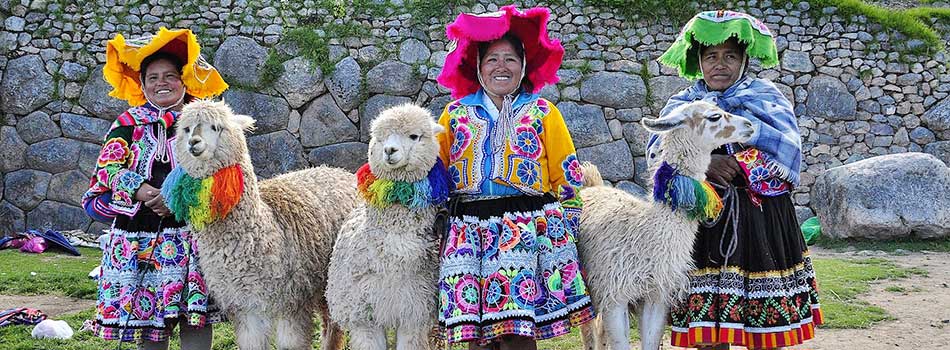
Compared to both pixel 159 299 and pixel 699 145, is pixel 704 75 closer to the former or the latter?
pixel 699 145

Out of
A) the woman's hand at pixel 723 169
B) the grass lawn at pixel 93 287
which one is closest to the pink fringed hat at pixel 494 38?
the woman's hand at pixel 723 169

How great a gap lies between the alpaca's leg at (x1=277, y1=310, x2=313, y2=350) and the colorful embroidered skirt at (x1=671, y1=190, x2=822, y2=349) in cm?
151

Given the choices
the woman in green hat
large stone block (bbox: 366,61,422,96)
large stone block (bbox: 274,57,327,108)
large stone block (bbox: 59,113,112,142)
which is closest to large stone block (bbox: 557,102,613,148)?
large stone block (bbox: 366,61,422,96)

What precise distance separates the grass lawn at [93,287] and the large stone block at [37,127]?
1811mm

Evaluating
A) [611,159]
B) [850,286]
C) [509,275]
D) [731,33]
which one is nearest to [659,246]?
[509,275]

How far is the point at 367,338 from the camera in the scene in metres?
2.88

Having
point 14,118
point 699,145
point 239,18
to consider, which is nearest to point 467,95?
point 699,145

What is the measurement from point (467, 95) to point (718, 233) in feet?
3.72

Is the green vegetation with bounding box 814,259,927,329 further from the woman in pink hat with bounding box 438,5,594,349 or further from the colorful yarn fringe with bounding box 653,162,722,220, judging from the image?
the woman in pink hat with bounding box 438,5,594,349

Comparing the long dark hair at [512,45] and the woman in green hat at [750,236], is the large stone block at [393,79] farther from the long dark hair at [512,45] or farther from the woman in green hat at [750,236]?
the woman in green hat at [750,236]

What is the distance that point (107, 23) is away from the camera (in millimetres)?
8711

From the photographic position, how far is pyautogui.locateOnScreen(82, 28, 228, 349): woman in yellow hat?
120 inches

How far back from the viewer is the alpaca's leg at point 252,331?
303 cm

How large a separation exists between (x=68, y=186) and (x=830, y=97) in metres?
8.75
